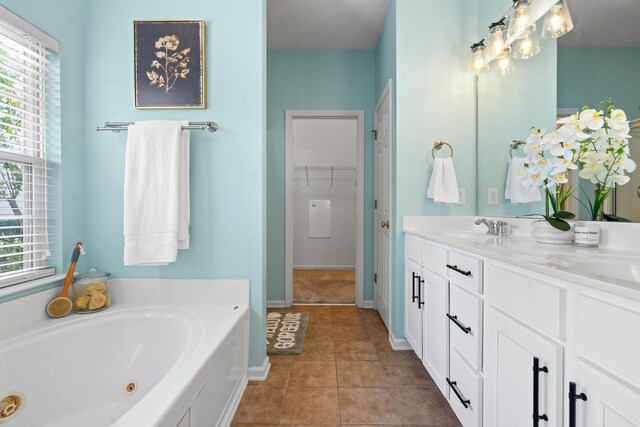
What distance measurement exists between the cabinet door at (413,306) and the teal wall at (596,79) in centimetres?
88

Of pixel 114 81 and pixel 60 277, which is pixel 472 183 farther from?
pixel 60 277

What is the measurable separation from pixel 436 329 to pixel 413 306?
37 centimetres

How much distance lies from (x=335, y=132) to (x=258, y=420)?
4231 mm

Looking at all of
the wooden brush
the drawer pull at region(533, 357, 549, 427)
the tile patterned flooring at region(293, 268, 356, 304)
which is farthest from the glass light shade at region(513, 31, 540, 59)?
the wooden brush

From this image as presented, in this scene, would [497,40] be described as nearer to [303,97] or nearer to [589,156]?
[589,156]

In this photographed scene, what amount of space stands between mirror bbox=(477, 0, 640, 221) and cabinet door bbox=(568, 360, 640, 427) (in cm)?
80

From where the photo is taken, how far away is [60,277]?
1620 mm

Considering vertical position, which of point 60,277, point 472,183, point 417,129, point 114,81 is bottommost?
point 60,277

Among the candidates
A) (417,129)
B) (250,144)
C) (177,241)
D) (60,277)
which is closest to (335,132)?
(417,129)

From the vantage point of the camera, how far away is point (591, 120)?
44.6 inches

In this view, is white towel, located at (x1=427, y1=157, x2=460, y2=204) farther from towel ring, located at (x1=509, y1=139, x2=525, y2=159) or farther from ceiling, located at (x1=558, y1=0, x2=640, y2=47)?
ceiling, located at (x1=558, y1=0, x2=640, y2=47)

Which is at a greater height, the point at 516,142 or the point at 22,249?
the point at 516,142

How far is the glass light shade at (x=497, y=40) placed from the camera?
1836mm

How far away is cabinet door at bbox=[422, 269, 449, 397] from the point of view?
4.72ft
